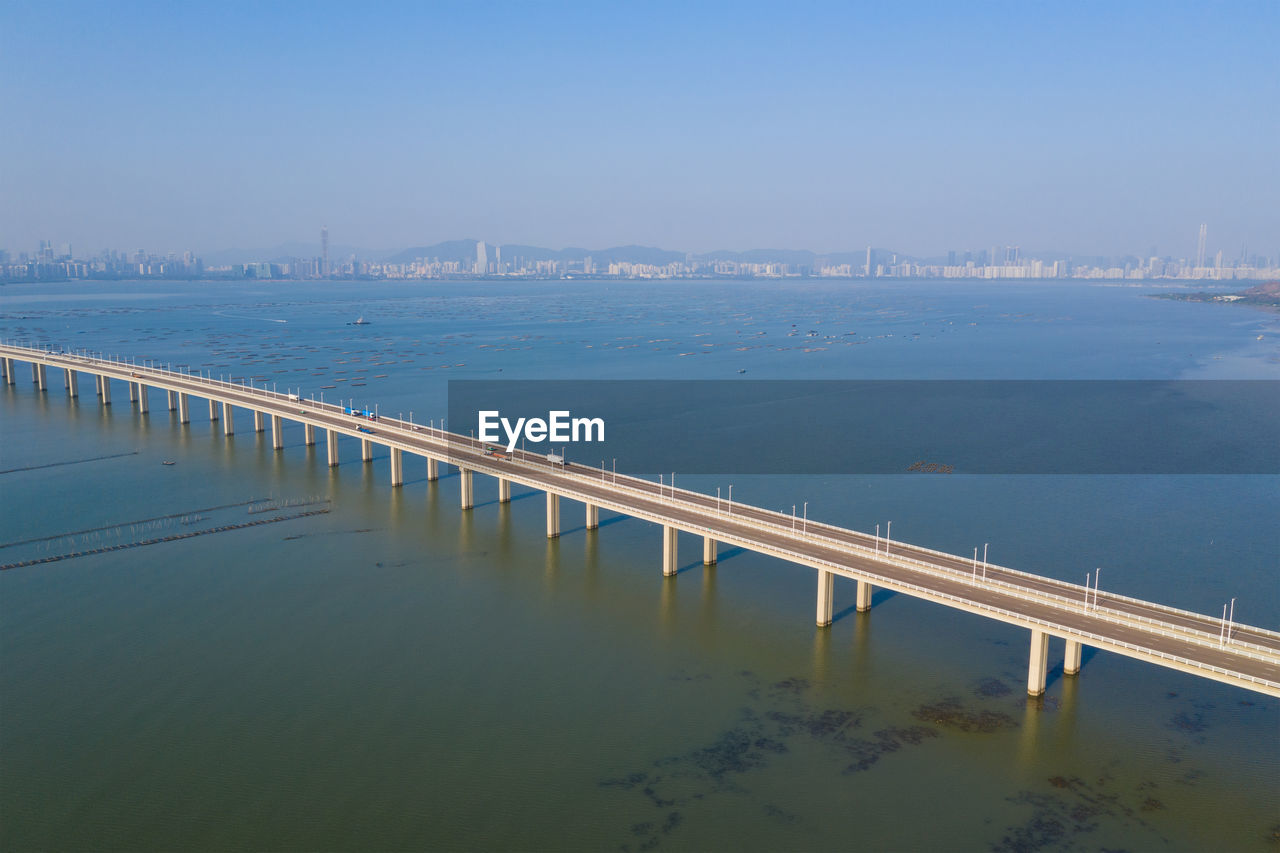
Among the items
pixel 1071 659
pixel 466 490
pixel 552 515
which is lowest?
pixel 1071 659

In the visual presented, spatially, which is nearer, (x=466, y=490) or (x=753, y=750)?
(x=753, y=750)

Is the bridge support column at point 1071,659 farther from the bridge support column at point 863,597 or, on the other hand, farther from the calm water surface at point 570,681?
the bridge support column at point 863,597

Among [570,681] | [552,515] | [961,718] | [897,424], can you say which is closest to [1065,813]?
[961,718]

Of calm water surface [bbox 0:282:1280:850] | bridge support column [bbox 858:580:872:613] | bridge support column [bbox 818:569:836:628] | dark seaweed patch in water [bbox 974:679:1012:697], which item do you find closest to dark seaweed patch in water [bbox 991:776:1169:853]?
calm water surface [bbox 0:282:1280:850]

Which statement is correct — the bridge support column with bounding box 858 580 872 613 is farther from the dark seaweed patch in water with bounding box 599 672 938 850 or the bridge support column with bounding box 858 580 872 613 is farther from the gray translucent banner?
the gray translucent banner

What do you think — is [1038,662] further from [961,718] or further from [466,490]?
[466,490]

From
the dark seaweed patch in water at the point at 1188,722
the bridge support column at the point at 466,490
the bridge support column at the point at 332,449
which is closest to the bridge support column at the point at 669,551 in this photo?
the bridge support column at the point at 466,490

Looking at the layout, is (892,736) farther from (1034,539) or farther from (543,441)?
(543,441)

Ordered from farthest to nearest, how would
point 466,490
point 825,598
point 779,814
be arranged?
point 466,490, point 825,598, point 779,814
